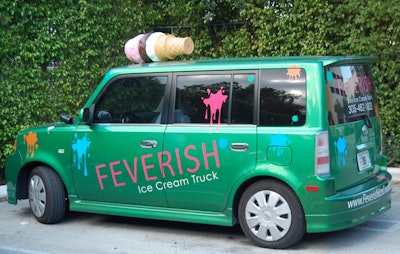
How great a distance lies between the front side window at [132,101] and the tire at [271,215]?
130 cm

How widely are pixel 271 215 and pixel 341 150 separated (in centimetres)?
87

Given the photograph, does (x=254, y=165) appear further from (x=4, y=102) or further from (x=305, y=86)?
(x=4, y=102)

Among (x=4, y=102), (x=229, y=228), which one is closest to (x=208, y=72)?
(x=229, y=228)

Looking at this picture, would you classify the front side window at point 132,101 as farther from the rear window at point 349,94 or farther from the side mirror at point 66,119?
the rear window at point 349,94

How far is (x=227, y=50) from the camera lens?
10.5 m

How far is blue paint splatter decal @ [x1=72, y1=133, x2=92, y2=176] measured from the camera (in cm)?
637

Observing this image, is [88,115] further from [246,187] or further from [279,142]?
[279,142]

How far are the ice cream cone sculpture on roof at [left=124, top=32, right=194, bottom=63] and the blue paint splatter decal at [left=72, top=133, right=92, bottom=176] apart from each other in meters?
1.19

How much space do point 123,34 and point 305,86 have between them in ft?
Answer: 19.4

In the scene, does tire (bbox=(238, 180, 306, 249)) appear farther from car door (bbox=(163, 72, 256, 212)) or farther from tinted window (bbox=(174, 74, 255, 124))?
tinted window (bbox=(174, 74, 255, 124))

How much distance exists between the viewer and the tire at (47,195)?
21.7 ft

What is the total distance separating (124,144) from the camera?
6.12m

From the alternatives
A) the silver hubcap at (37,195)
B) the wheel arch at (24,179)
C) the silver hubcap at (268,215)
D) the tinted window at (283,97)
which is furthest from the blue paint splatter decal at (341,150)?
the wheel arch at (24,179)

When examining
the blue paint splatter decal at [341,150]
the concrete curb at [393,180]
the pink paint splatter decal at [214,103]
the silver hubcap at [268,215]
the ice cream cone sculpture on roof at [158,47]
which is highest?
the ice cream cone sculpture on roof at [158,47]
